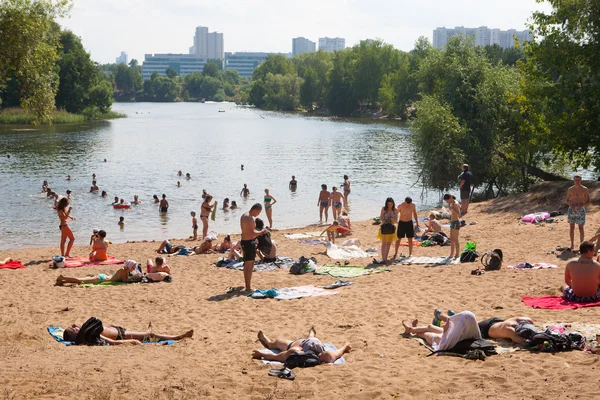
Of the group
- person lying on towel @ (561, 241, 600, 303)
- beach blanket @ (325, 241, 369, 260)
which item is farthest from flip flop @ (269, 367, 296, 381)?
beach blanket @ (325, 241, 369, 260)

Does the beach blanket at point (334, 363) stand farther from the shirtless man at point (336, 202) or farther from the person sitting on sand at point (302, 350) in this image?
the shirtless man at point (336, 202)

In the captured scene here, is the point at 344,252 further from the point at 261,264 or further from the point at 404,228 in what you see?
the point at 261,264

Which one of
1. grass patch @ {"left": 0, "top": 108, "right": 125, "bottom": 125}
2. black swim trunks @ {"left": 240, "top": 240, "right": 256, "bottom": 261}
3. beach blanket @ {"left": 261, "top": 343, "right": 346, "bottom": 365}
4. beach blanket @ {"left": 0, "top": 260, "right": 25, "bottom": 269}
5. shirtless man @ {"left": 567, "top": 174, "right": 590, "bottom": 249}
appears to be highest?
grass patch @ {"left": 0, "top": 108, "right": 125, "bottom": 125}

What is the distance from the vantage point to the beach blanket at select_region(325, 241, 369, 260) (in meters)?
17.4

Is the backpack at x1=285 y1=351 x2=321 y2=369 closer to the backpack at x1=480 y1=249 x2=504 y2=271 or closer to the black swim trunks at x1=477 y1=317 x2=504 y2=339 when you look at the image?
the black swim trunks at x1=477 y1=317 x2=504 y2=339

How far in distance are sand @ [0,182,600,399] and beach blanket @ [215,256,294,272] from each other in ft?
1.15

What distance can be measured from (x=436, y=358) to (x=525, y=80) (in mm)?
20439

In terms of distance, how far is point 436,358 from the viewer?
8812mm

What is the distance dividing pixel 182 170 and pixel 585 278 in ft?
127

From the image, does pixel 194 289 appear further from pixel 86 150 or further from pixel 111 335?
pixel 86 150

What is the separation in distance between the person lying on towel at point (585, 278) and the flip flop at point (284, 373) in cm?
520

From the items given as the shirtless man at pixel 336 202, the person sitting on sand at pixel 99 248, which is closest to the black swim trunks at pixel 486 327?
the person sitting on sand at pixel 99 248

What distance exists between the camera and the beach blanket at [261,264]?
1627 centimetres

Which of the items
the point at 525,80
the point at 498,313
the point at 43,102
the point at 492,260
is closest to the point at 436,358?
the point at 498,313
